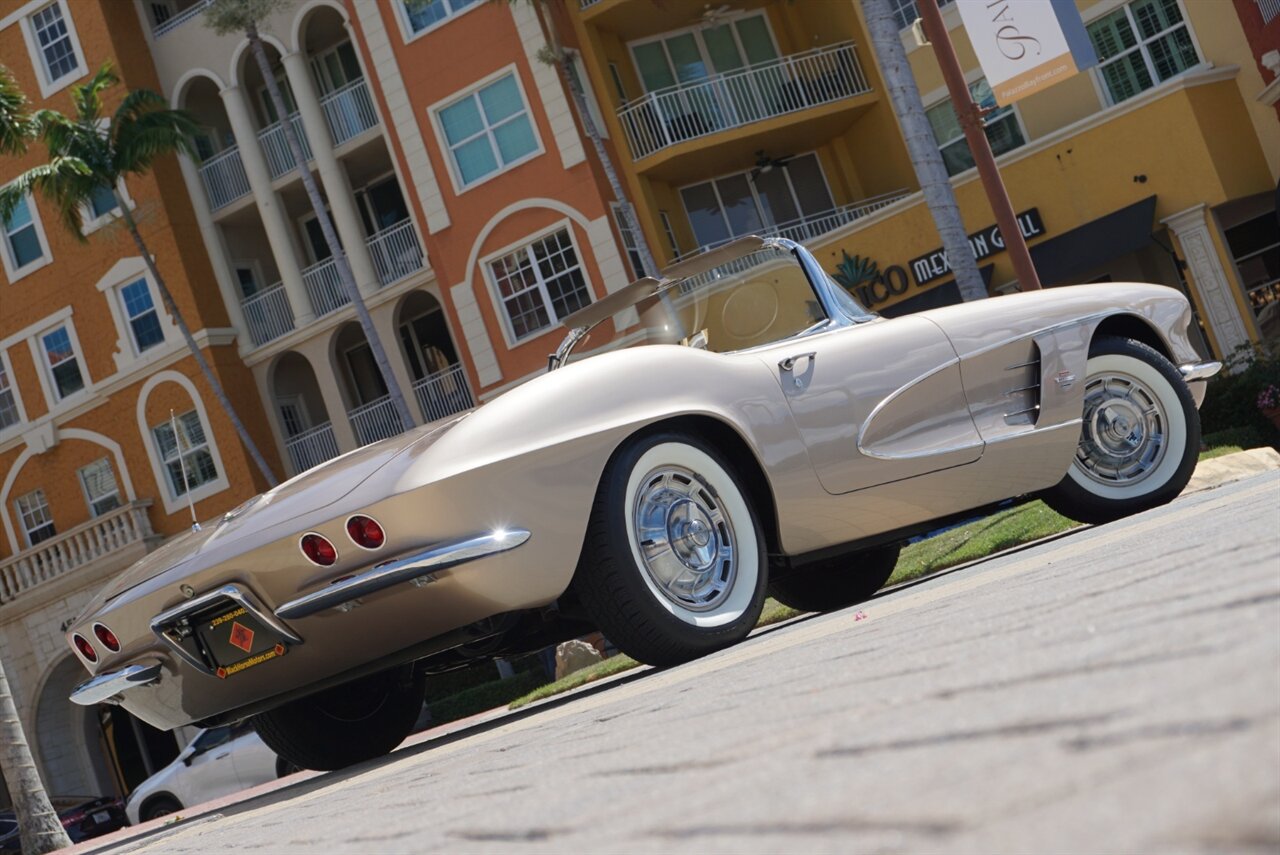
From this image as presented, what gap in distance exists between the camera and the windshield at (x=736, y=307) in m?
5.73

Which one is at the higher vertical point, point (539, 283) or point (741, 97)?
point (741, 97)

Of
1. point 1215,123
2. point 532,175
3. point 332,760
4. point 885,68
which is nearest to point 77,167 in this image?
point 532,175

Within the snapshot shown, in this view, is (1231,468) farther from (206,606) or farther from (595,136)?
(595,136)

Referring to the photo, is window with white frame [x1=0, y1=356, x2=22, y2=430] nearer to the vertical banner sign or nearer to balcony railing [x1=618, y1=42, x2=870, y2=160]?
balcony railing [x1=618, y1=42, x2=870, y2=160]

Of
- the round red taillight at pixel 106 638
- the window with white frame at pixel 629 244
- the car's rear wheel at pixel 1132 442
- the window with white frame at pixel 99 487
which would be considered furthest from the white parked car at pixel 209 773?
the window with white frame at pixel 99 487

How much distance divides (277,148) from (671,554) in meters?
29.3

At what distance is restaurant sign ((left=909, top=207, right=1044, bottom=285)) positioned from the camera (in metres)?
23.0

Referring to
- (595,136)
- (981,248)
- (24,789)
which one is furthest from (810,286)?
(595,136)

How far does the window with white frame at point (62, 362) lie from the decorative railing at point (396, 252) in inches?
334

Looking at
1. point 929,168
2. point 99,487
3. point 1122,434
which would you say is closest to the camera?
point 1122,434

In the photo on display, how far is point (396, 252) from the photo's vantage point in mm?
30531

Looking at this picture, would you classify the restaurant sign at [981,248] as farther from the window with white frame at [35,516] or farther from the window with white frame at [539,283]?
the window with white frame at [35,516]

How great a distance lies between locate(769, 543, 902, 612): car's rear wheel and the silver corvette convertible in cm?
119

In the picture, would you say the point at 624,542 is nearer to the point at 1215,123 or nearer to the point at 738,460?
the point at 738,460
